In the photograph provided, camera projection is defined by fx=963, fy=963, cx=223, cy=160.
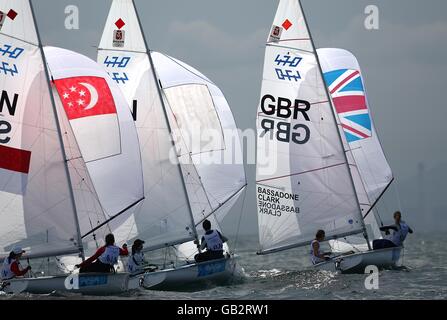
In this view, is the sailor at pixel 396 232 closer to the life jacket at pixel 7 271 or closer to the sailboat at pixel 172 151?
the sailboat at pixel 172 151

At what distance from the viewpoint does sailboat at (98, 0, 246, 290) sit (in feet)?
73.0

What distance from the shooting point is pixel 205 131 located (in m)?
26.0

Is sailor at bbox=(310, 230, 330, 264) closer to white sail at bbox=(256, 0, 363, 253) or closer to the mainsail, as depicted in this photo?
white sail at bbox=(256, 0, 363, 253)

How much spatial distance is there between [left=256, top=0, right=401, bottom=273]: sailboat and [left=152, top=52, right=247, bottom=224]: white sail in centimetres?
232

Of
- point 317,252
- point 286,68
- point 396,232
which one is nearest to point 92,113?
point 286,68

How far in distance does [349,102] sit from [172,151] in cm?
657

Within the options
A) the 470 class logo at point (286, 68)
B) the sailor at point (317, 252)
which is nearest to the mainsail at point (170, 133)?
the sailor at point (317, 252)

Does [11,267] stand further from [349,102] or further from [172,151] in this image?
[349,102]

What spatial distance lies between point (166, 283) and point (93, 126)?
12.6 ft

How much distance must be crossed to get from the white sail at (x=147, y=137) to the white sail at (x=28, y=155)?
3.03 metres

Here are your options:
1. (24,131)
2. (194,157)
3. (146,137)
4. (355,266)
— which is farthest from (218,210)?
(24,131)

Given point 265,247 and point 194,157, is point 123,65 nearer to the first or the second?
point 194,157

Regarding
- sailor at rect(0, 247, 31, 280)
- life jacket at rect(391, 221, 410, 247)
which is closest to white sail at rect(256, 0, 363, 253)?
life jacket at rect(391, 221, 410, 247)

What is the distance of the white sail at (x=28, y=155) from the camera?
760 inches
